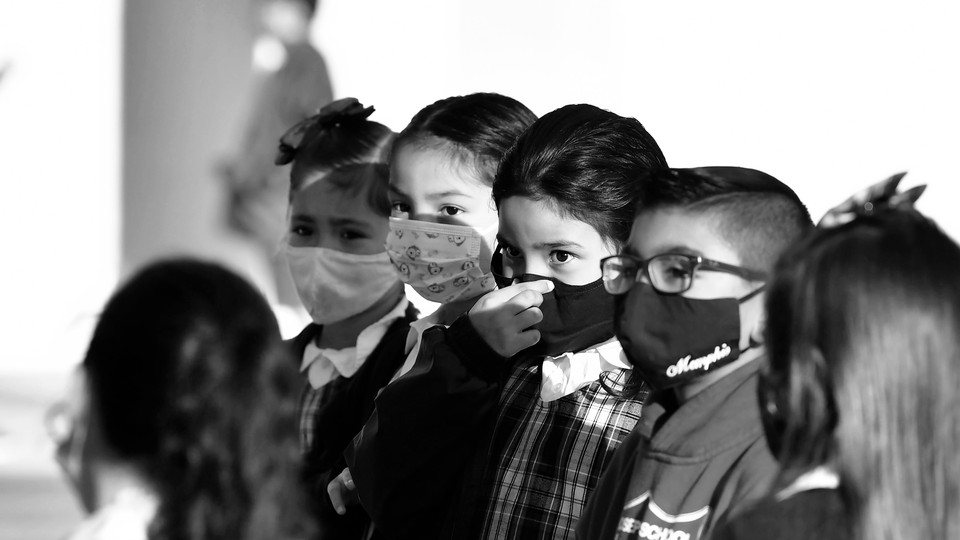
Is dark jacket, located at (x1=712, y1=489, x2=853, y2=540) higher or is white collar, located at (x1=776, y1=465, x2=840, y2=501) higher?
white collar, located at (x1=776, y1=465, x2=840, y2=501)

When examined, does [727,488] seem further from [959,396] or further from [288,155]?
[288,155]

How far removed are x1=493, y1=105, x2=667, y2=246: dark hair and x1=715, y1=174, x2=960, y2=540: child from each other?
3.64ft

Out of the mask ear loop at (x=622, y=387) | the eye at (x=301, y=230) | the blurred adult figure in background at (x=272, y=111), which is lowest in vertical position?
the blurred adult figure in background at (x=272, y=111)

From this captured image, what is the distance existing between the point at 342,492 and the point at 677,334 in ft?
4.38

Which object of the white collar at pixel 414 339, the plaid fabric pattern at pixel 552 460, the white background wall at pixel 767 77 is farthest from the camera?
the white background wall at pixel 767 77

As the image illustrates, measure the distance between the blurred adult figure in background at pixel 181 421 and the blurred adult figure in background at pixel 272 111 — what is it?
7.34 metres

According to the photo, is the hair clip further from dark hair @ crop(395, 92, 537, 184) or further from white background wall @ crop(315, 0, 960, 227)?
white background wall @ crop(315, 0, 960, 227)

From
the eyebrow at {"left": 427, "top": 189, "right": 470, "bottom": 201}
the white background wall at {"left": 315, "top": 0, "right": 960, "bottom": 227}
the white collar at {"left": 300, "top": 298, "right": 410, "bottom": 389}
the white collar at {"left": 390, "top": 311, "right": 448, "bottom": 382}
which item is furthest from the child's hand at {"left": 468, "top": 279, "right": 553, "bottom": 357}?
the white background wall at {"left": 315, "top": 0, "right": 960, "bottom": 227}

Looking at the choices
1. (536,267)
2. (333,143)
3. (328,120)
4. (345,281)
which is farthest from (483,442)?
(328,120)

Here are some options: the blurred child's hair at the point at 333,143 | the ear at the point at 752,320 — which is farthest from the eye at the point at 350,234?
the ear at the point at 752,320

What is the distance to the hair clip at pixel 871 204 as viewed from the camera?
206cm

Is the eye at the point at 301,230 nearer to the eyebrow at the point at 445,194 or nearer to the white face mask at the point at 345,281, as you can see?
the white face mask at the point at 345,281

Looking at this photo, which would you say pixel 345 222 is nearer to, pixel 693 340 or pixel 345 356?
pixel 345 356

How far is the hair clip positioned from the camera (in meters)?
2.06
